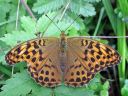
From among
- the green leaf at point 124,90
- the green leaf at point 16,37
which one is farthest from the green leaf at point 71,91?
the green leaf at point 124,90

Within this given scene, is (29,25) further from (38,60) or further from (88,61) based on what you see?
A: (88,61)

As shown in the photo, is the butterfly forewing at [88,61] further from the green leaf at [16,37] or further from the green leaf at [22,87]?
the green leaf at [16,37]

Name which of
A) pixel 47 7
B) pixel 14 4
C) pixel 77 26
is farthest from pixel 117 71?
pixel 14 4

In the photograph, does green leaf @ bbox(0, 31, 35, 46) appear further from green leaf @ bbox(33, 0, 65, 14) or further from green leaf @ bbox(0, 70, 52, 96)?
green leaf @ bbox(33, 0, 65, 14)

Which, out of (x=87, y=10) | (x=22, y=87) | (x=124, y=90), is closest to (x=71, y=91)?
(x=22, y=87)

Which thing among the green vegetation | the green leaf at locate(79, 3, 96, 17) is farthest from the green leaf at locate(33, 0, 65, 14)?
the green leaf at locate(79, 3, 96, 17)

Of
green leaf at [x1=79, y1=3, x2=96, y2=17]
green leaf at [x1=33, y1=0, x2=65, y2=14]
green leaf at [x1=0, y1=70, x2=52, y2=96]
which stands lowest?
green leaf at [x1=0, y1=70, x2=52, y2=96]

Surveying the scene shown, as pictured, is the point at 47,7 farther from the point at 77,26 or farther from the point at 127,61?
the point at 127,61
